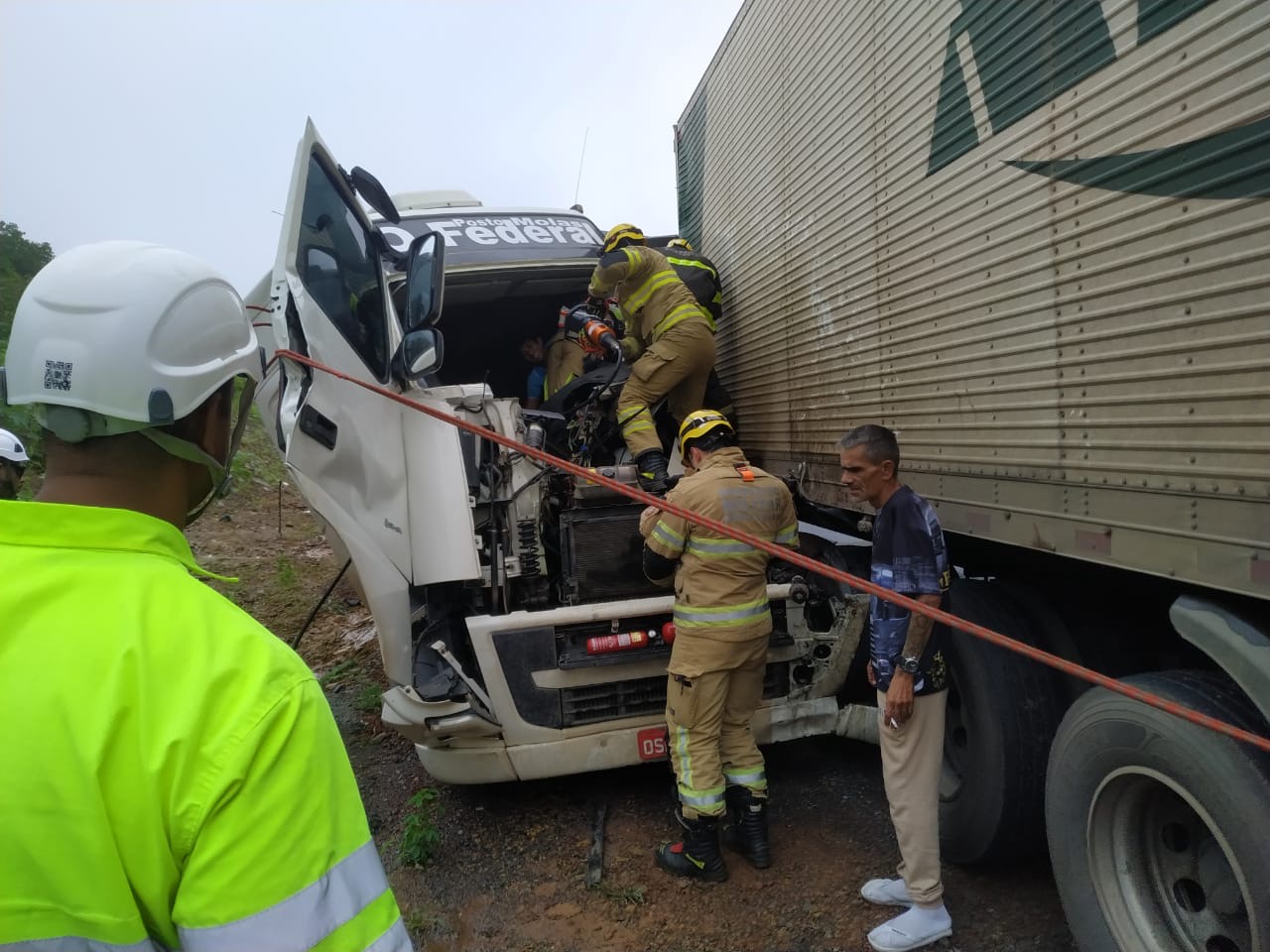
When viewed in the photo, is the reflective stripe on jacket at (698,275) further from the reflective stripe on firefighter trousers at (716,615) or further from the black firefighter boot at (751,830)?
the black firefighter boot at (751,830)

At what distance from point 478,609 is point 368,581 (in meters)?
0.59

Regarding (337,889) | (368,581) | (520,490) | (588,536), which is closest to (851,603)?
(588,536)

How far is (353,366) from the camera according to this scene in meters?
3.10

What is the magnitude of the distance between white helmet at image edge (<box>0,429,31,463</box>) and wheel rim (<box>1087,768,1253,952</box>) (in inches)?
177

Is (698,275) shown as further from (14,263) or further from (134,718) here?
(14,263)

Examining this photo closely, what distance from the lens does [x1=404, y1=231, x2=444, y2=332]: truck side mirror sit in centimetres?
339

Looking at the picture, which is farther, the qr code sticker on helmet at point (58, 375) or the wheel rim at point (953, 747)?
the wheel rim at point (953, 747)

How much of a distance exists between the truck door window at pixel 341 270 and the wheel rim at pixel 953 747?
2700 mm

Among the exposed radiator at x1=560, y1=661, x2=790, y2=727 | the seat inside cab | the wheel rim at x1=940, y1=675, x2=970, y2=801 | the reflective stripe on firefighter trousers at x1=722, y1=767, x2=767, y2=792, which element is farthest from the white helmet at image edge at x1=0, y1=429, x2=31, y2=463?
the wheel rim at x1=940, y1=675, x2=970, y2=801

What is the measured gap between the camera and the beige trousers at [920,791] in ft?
8.79

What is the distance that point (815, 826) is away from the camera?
3473 mm

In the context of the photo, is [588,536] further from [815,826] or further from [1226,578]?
[1226,578]

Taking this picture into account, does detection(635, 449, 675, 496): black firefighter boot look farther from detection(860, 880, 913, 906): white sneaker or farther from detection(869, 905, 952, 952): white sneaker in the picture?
detection(869, 905, 952, 952): white sneaker

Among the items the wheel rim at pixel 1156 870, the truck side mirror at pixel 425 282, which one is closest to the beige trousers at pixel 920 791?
the wheel rim at pixel 1156 870
